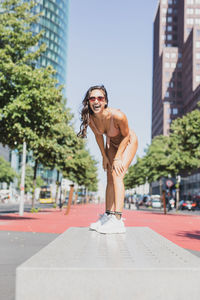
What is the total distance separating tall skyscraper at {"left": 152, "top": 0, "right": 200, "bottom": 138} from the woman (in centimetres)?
8352

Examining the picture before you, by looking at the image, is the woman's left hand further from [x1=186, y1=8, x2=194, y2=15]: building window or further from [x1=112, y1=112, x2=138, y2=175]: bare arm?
[x1=186, y1=8, x2=194, y2=15]: building window

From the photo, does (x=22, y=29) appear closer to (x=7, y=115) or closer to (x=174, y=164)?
(x=7, y=115)

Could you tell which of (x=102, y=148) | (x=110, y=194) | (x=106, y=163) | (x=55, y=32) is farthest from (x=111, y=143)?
(x=55, y=32)

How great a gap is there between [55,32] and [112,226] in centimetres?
11423

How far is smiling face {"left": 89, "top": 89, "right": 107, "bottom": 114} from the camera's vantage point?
5605 millimetres

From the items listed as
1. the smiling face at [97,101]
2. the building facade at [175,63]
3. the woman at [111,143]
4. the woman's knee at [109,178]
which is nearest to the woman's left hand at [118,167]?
the woman at [111,143]

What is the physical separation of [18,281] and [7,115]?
14.2 metres

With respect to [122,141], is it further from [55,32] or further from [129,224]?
[55,32]

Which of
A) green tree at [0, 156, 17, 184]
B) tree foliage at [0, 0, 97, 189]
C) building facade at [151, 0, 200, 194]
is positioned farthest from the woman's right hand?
building facade at [151, 0, 200, 194]

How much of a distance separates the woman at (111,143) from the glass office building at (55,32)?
10254cm

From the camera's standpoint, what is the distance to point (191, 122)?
1020 inches

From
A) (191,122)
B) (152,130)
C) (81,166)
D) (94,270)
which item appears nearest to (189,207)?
(81,166)

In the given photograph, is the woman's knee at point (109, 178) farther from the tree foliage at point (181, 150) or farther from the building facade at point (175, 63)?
the building facade at point (175, 63)

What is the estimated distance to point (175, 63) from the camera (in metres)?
115
